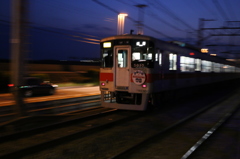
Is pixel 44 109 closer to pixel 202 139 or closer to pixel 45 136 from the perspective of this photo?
pixel 45 136

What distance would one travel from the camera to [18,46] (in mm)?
7410

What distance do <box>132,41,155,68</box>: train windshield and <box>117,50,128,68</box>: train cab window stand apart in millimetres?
385

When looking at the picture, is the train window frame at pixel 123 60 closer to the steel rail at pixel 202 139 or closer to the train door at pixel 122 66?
the train door at pixel 122 66

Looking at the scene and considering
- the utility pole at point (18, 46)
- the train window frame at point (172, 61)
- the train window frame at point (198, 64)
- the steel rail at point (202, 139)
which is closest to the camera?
the steel rail at point (202, 139)

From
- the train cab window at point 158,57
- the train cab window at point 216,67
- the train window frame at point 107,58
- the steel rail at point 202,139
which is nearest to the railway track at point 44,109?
the train window frame at point 107,58

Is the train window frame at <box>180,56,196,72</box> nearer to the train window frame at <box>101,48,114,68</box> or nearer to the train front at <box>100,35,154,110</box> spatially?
the train front at <box>100,35,154,110</box>

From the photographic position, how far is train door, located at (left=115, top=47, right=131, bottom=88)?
9984 millimetres

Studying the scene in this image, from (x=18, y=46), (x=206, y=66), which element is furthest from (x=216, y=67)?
(x=18, y=46)

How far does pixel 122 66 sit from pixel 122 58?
33cm

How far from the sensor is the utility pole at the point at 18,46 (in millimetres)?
7398

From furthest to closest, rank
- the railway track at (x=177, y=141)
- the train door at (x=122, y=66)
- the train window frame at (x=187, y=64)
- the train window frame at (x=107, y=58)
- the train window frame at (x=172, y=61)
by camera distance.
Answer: the train window frame at (x=187, y=64) → the train window frame at (x=172, y=61) → the train window frame at (x=107, y=58) → the train door at (x=122, y=66) → the railway track at (x=177, y=141)

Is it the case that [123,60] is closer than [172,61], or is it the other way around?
[123,60]

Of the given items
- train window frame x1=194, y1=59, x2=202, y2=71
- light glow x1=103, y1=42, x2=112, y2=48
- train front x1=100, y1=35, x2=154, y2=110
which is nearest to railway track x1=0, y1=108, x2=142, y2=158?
train front x1=100, y1=35, x2=154, y2=110

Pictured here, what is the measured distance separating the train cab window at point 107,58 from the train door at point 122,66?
25cm
